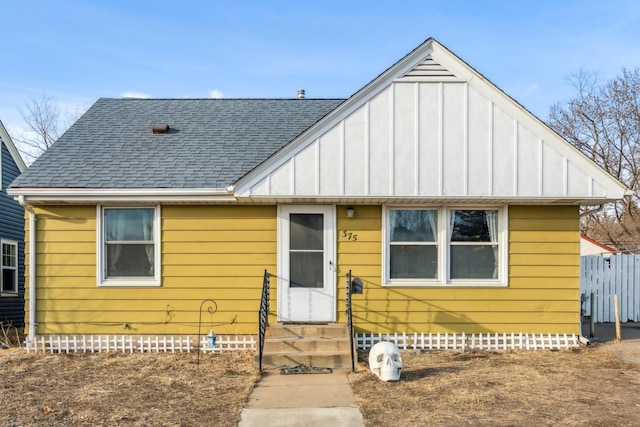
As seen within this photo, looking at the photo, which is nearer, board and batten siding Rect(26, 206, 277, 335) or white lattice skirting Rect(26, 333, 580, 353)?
white lattice skirting Rect(26, 333, 580, 353)

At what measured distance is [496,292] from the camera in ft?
29.6

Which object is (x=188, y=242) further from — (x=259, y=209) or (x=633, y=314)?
(x=633, y=314)

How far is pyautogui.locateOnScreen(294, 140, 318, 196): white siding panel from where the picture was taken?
825 cm

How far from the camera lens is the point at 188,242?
29.8 ft

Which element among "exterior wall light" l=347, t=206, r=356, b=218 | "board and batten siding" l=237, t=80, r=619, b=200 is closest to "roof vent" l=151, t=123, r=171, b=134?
"board and batten siding" l=237, t=80, r=619, b=200

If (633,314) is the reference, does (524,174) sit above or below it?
above

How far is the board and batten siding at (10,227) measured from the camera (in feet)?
46.2

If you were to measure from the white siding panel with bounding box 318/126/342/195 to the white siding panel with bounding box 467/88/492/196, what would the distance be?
6.80 feet

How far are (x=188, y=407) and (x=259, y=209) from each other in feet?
12.9

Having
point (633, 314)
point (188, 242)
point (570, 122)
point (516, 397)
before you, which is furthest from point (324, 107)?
point (570, 122)

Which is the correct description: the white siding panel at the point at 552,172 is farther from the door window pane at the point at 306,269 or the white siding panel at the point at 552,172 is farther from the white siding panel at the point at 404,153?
the door window pane at the point at 306,269

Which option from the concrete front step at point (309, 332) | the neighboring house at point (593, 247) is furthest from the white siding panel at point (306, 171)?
the neighboring house at point (593, 247)

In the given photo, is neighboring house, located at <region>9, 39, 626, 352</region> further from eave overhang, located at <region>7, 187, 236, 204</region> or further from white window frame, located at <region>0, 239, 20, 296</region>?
white window frame, located at <region>0, 239, 20, 296</region>

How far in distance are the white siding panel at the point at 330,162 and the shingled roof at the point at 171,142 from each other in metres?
1.72
